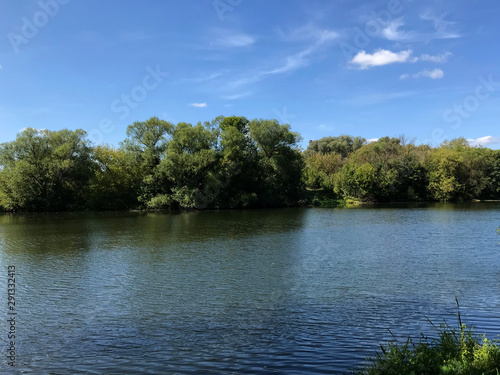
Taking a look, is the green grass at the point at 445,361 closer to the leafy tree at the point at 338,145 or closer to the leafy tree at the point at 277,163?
the leafy tree at the point at 277,163

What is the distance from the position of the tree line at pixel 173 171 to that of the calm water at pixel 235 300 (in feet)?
113

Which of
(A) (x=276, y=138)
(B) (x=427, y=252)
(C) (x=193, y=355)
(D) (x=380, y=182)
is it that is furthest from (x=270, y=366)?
(D) (x=380, y=182)

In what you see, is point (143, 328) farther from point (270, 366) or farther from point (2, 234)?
point (2, 234)

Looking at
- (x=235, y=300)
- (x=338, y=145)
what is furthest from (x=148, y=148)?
(x=338, y=145)

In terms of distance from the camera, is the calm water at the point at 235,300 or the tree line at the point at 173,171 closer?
the calm water at the point at 235,300

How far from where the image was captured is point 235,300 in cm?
1342

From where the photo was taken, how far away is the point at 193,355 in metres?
8.95

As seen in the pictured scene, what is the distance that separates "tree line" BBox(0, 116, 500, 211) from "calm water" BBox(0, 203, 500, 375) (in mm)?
34419

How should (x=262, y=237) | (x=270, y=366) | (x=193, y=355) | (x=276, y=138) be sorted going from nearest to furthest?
1. (x=270, y=366)
2. (x=193, y=355)
3. (x=262, y=237)
4. (x=276, y=138)

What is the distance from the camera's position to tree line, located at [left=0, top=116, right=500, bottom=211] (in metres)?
56.2

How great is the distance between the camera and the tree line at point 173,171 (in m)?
56.2

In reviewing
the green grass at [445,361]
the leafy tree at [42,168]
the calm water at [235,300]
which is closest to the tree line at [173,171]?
the leafy tree at [42,168]

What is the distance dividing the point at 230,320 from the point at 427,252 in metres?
15.0

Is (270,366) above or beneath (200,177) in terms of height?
beneath
